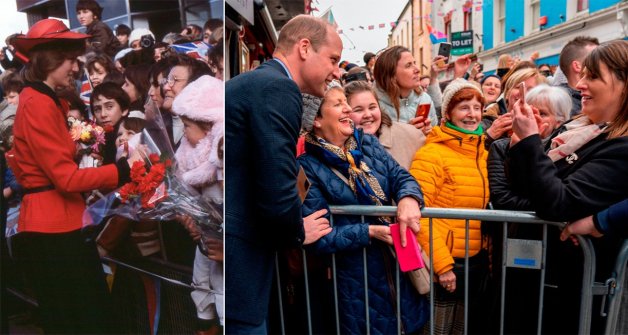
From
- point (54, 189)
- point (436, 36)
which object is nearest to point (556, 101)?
point (54, 189)

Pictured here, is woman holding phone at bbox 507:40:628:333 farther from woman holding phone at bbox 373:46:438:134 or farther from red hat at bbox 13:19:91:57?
red hat at bbox 13:19:91:57

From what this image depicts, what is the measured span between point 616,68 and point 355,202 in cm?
122

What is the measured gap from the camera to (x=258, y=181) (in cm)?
154

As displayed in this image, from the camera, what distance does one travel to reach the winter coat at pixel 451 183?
2.30 meters

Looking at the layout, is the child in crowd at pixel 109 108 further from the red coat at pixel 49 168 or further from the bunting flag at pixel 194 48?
the bunting flag at pixel 194 48

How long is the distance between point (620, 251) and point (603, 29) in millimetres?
13081

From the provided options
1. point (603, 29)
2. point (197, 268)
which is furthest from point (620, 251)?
point (603, 29)

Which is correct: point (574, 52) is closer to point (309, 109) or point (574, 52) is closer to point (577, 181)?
point (577, 181)

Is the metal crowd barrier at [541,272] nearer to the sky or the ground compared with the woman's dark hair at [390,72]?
nearer to the ground

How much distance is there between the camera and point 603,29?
12.6 metres

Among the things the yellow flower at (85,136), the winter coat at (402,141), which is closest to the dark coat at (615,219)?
the winter coat at (402,141)

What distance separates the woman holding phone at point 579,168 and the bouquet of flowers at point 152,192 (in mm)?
1346

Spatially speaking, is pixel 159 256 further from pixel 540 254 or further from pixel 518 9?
pixel 518 9

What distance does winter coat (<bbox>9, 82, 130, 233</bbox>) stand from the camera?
122 cm
